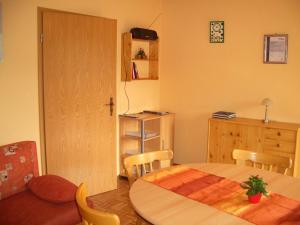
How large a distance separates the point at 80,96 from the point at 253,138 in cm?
193

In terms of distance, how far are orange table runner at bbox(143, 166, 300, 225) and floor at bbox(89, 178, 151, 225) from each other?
1082 mm

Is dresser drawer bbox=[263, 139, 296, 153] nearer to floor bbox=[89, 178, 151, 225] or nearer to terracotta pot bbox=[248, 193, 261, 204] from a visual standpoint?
floor bbox=[89, 178, 151, 225]

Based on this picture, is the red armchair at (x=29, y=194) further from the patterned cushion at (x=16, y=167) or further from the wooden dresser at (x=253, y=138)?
the wooden dresser at (x=253, y=138)

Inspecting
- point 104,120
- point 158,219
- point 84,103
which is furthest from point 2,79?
point 158,219

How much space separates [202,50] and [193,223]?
315cm

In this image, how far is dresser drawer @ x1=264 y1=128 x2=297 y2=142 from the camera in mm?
3441

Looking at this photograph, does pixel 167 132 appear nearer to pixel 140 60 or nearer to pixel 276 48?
pixel 140 60

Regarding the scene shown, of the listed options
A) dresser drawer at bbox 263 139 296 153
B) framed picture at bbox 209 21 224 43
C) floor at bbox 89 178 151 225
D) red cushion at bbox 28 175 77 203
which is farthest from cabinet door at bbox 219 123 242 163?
red cushion at bbox 28 175 77 203

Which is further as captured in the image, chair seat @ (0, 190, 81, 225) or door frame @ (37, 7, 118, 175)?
door frame @ (37, 7, 118, 175)

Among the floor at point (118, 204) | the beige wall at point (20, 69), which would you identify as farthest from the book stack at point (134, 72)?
the floor at point (118, 204)

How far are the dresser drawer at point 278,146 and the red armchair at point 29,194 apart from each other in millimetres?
2100

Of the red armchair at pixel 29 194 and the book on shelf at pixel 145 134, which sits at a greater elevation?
the book on shelf at pixel 145 134

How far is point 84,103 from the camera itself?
11.6ft

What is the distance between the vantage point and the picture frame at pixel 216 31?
4191 mm
